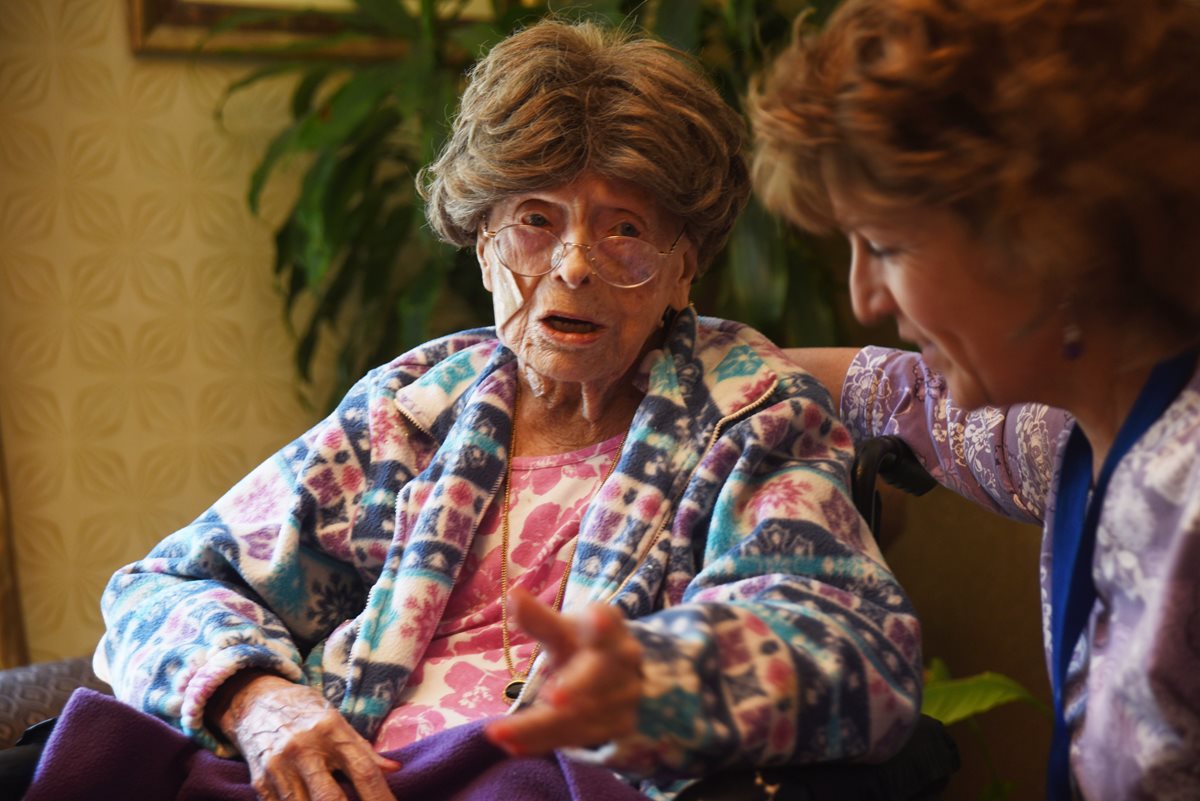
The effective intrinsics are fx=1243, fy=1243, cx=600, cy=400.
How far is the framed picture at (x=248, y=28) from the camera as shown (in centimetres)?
279

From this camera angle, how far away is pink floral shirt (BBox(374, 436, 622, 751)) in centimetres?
144

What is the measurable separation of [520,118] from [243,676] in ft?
2.38

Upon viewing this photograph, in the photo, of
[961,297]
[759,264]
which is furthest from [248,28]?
[961,297]

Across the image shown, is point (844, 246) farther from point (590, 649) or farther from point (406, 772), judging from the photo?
point (590, 649)

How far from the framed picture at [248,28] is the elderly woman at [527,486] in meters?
1.40

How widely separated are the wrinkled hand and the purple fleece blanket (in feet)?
1.13

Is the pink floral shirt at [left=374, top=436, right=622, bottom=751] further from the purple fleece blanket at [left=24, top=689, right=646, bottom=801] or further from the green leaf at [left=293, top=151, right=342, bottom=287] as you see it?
the green leaf at [left=293, top=151, right=342, bottom=287]

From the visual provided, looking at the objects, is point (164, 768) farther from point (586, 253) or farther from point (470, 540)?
point (586, 253)

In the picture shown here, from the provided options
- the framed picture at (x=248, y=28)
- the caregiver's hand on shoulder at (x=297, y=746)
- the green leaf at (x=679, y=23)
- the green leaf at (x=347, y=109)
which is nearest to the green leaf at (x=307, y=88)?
the framed picture at (x=248, y=28)

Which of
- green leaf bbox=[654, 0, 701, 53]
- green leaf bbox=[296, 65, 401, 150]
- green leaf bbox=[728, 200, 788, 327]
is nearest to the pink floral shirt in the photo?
green leaf bbox=[728, 200, 788, 327]

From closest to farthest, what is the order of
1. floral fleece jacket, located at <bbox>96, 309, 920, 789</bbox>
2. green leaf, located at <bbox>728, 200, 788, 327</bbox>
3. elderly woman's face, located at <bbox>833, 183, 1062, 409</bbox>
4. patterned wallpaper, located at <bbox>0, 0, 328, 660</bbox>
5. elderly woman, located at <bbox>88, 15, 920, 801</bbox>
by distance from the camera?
elderly woman's face, located at <bbox>833, 183, 1062, 409</bbox> < floral fleece jacket, located at <bbox>96, 309, 920, 789</bbox> < elderly woman, located at <bbox>88, 15, 920, 801</bbox> < green leaf, located at <bbox>728, 200, 788, 327</bbox> < patterned wallpaper, located at <bbox>0, 0, 328, 660</bbox>

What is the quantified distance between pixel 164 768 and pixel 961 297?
0.95 metres

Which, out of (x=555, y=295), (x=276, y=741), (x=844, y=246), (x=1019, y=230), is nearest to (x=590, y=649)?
(x=1019, y=230)

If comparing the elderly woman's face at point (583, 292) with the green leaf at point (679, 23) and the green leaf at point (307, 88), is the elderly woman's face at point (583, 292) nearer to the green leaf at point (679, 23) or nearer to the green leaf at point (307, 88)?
the green leaf at point (679, 23)
